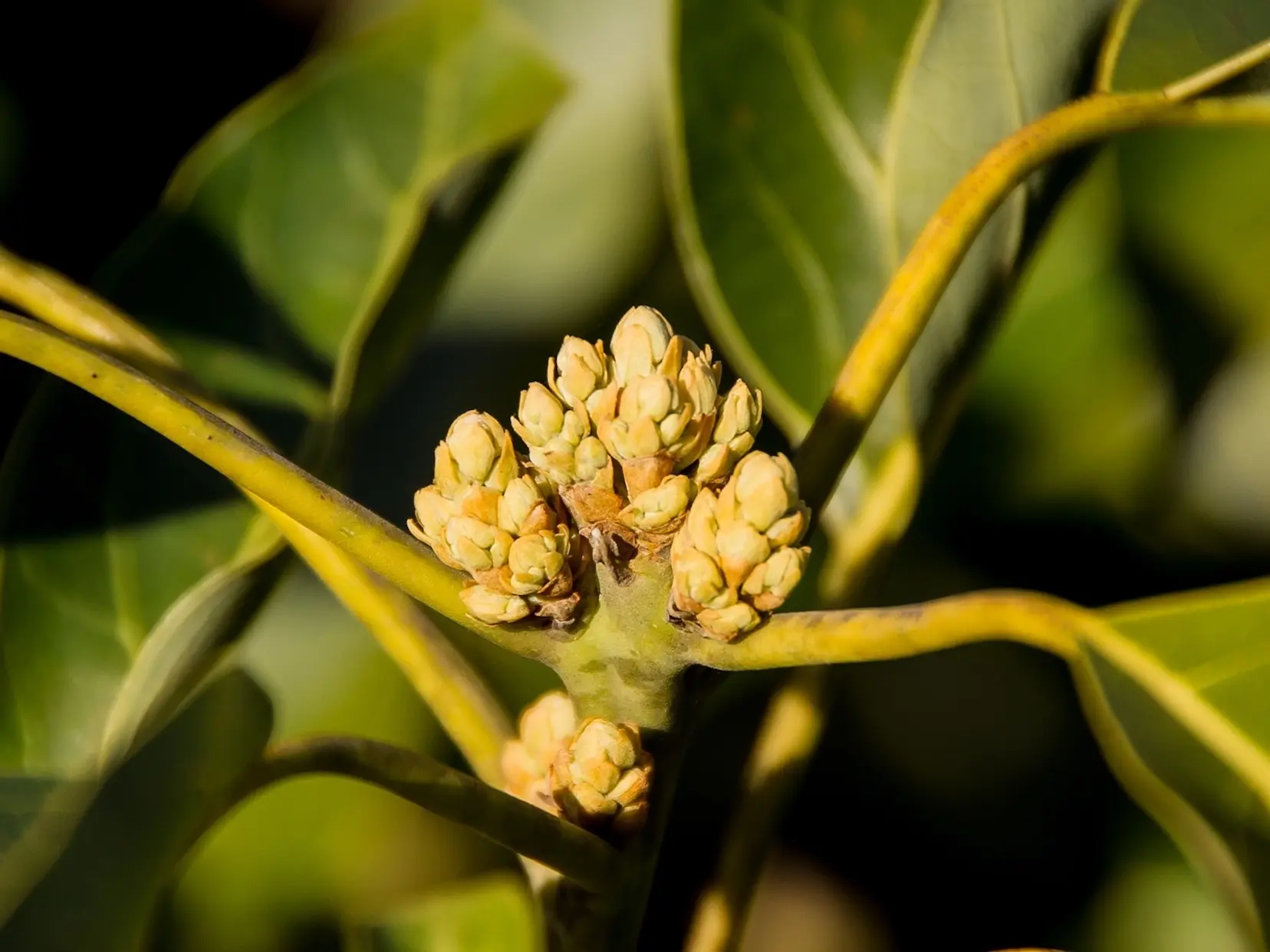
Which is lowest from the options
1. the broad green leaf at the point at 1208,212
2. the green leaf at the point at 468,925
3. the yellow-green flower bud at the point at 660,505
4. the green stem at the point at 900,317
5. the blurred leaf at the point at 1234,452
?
the green leaf at the point at 468,925

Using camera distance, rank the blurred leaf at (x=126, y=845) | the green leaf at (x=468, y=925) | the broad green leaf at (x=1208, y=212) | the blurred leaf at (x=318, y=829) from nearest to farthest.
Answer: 1. the blurred leaf at (x=126, y=845)
2. the green leaf at (x=468, y=925)
3. the broad green leaf at (x=1208, y=212)
4. the blurred leaf at (x=318, y=829)

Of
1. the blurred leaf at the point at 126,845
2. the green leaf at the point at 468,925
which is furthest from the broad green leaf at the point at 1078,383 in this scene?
the blurred leaf at the point at 126,845

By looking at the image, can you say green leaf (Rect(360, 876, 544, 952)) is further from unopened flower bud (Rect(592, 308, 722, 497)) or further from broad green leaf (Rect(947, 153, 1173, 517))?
broad green leaf (Rect(947, 153, 1173, 517))

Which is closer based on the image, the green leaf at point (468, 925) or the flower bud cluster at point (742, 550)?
the flower bud cluster at point (742, 550)

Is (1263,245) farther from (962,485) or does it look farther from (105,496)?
(105,496)

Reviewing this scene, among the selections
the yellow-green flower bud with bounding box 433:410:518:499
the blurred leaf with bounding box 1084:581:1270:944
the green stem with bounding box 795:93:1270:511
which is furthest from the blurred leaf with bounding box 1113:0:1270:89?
the yellow-green flower bud with bounding box 433:410:518:499

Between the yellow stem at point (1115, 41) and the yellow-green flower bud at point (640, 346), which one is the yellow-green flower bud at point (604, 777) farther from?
the yellow stem at point (1115, 41)

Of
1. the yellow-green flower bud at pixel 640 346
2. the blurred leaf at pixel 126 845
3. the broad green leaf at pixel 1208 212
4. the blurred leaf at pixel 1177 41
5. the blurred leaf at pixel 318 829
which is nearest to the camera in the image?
the blurred leaf at pixel 126 845
